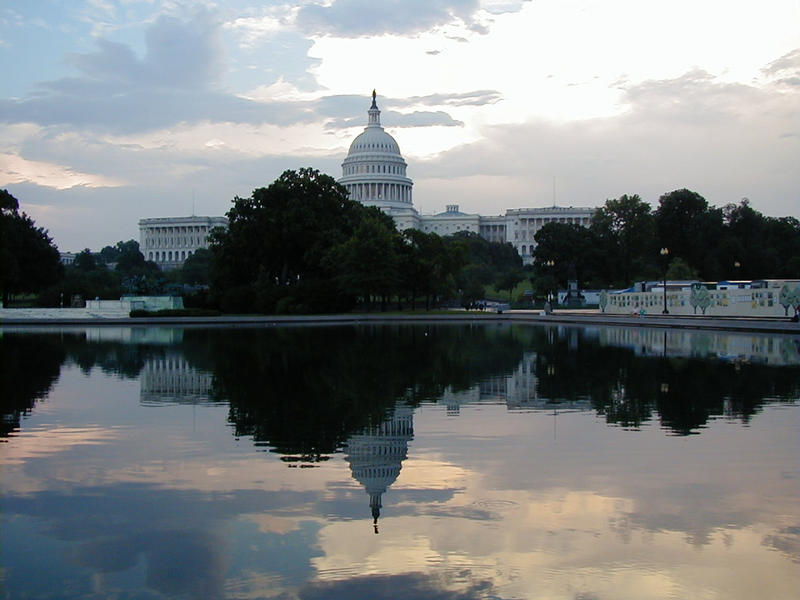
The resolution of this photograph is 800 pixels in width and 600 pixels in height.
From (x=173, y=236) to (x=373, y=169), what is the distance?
49963 mm

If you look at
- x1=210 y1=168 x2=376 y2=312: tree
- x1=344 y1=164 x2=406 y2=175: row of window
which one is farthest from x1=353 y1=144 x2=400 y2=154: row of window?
x1=210 y1=168 x2=376 y2=312: tree

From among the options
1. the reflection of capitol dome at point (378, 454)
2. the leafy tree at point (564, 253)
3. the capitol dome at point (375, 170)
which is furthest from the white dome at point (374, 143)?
the reflection of capitol dome at point (378, 454)

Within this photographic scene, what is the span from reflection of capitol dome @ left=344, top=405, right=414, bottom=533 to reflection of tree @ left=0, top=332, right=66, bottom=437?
475cm

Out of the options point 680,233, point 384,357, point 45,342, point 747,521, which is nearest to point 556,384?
point 384,357

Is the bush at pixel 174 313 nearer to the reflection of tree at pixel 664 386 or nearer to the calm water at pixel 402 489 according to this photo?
the reflection of tree at pixel 664 386

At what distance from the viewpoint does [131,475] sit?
8.98m

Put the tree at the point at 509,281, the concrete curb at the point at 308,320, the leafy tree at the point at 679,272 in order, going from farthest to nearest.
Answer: the tree at the point at 509,281 → the leafy tree at the point at 679,272 → the concrete curb at the point at 308,320

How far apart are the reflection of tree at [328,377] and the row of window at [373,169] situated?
4604 inches

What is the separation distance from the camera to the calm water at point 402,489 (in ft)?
19.8

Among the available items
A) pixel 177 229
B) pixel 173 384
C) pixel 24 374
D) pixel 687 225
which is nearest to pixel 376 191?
pixel 177 229

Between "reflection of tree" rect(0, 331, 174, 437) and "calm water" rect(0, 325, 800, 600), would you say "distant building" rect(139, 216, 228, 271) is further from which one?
"calm water" rect(0, 325, 800, 600)

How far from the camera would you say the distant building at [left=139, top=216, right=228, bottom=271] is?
17200cm

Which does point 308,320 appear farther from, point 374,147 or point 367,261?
point 374,147

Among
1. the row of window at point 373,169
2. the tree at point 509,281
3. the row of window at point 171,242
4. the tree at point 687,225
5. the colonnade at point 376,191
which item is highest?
the row of window at point 373,169
